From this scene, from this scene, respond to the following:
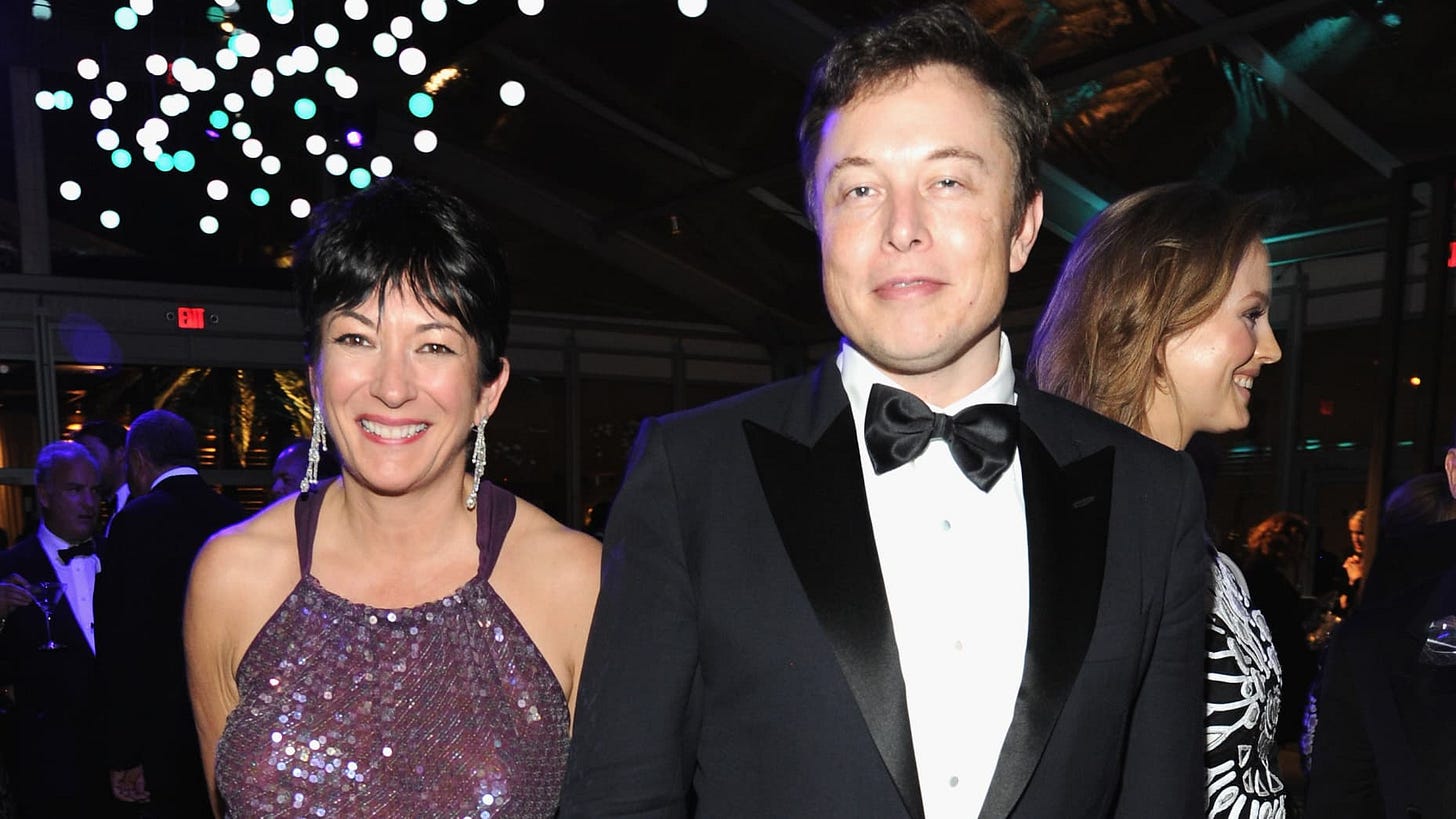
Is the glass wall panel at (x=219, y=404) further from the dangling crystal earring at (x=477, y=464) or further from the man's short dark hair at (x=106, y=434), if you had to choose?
the dangling crystal earring at (x=477, y=464)

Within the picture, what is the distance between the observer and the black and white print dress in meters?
1.76

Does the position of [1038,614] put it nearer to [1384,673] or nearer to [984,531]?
[984,531]

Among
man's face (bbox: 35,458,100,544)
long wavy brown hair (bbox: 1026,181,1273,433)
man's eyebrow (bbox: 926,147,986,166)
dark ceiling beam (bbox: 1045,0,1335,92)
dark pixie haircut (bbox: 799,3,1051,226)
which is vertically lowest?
man's face (bbox: 35,458,100,544)

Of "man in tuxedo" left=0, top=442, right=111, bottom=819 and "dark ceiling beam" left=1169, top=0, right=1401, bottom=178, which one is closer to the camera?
"man in tuxedo" left=0, top=442, right=111, bottom=819

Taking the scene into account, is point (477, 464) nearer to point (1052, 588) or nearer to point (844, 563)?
point (844, 563)

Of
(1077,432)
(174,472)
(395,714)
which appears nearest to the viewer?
(1077,432)

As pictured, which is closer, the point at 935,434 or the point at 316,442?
the point at 935,434

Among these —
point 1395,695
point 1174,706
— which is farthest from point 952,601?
point 1395,695

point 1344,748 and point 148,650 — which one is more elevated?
point 1344,748

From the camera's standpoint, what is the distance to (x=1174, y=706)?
130 cm

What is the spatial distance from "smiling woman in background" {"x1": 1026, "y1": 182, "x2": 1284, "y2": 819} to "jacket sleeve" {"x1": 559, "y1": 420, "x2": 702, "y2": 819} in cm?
93

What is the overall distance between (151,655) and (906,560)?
328 centimetres

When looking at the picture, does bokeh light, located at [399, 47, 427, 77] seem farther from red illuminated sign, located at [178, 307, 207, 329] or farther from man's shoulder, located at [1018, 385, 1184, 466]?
red illuminated sign, located at [178, 307, 207, 329]

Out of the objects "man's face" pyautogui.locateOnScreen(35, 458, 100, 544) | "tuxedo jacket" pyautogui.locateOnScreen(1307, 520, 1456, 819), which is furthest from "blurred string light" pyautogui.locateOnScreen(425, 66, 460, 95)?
"tuxedo jacket" pyautogui.locateOnScreen(1307, 520, 1456, 819)
